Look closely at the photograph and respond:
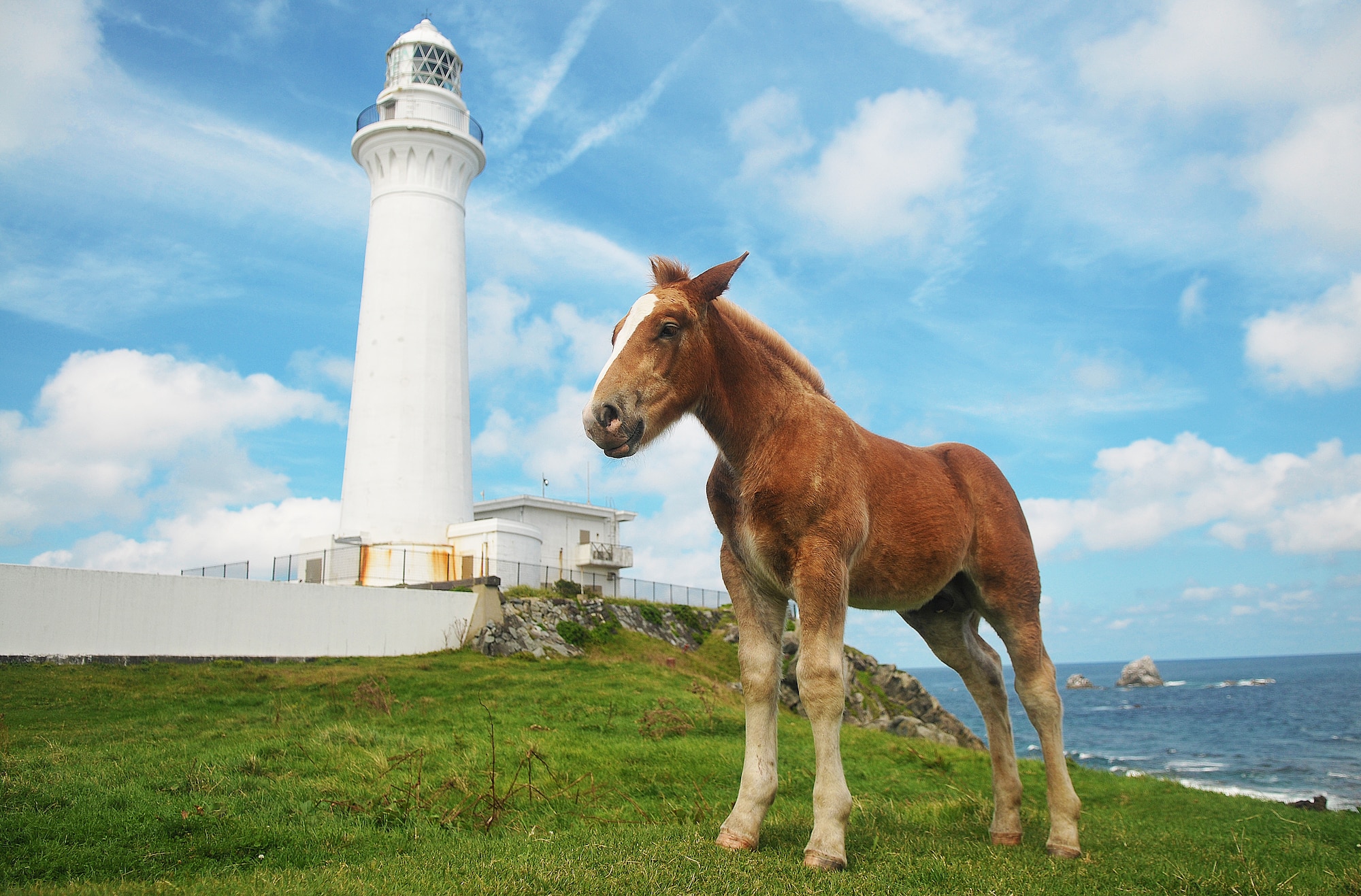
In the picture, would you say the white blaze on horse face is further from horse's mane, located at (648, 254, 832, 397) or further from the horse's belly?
the horse's belly

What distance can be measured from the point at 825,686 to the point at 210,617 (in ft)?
65.3

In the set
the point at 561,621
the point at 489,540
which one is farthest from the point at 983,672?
the point at 489,540

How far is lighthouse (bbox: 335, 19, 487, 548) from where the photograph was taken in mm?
29234

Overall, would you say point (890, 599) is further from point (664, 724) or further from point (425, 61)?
point (425, 61)

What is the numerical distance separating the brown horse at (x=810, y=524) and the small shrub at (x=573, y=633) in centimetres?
2118

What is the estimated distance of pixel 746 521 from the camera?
16.5 feet

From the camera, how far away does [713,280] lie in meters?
4.98

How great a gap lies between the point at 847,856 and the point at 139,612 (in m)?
19.3

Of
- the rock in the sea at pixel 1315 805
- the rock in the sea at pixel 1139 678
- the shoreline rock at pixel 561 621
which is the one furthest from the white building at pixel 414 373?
the rock in the sea at pixel 1139 678

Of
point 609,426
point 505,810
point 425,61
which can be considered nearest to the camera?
point 609,426

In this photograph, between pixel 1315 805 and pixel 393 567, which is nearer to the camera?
pixel 1315 805

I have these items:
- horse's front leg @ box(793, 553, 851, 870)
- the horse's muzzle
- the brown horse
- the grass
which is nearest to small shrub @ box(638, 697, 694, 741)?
the grass

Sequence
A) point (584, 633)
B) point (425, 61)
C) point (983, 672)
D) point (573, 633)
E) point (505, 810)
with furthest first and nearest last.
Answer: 1. point (425, 61)
2. point (584, 633)
3. point (573, 633)
4. point (505, 810)
5. point (983, 672)

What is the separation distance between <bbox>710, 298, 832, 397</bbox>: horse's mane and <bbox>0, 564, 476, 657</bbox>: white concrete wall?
18.5 metres
